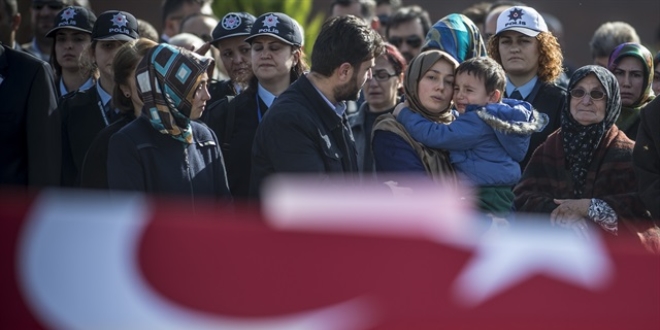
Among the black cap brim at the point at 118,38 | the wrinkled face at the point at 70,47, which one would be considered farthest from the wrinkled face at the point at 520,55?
the wrinkled face at the point at 70,47

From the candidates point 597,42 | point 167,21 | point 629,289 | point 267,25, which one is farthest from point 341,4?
point 629,289

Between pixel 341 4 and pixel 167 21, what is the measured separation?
5.29ft

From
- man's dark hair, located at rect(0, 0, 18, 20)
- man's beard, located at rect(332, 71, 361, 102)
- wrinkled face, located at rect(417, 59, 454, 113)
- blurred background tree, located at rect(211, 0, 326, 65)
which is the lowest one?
blurred background tree, located at rect(211, 0, 326, 65)

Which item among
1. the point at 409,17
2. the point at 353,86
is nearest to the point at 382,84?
the point at 353,86

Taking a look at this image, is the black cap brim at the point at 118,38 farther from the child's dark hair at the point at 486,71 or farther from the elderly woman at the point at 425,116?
the child's dark hair at the point at 486,71

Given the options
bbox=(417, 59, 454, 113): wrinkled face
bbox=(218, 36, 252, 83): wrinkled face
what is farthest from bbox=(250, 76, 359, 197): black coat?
bbox=(218, 36, 252, 83): wrinkled face

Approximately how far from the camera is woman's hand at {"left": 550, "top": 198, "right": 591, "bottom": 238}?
5082 millimetres

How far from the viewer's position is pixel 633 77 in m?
6.55

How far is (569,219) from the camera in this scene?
16.9 feet

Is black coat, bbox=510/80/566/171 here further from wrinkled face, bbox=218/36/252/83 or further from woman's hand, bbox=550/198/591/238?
wrinkled face, bbox=218/36/252/83

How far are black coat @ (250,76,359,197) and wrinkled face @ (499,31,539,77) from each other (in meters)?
1.79

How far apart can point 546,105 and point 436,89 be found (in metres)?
1.16

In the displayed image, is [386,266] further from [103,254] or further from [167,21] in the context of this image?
[167,21]

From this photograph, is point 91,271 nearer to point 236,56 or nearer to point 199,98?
point 199,98
